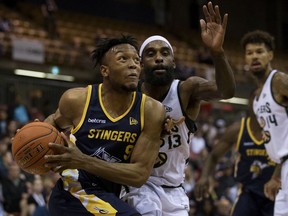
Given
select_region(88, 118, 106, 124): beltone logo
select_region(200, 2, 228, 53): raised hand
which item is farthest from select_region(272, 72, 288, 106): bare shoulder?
select_region(88, 118, 106, 124): beltone logo

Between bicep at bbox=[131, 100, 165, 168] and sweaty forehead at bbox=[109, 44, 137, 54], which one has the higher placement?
sweaty forehead at bbox=[109, 44, 137, 54]

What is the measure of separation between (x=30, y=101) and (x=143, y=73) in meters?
8.52

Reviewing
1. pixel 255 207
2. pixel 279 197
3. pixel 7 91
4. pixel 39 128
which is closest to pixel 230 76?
pixel 39 128

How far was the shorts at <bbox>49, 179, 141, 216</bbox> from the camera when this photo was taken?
4445mm

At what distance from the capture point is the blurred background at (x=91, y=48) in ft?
43.4

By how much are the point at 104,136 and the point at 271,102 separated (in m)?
2.39

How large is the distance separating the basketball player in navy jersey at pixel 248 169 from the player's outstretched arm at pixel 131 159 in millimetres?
2246

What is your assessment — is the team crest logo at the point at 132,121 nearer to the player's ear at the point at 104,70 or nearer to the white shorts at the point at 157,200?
the player's ear at the point at 104,70

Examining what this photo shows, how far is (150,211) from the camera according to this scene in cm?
503

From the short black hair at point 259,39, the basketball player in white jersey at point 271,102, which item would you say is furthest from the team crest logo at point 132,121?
the short black hair at point 259,39

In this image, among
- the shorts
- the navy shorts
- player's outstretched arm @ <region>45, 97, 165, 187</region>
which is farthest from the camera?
the navy shorts

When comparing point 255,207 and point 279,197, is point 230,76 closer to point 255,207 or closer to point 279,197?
point 279,197

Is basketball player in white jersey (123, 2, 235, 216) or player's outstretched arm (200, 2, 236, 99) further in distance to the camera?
basketball player in white jersey (123, 2, 235, 216)

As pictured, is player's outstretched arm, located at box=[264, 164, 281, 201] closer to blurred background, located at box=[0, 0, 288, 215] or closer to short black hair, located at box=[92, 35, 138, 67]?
short black hair, located at box=[92, 35, 138, 67]
